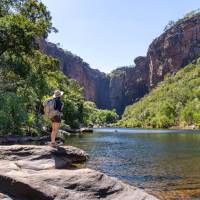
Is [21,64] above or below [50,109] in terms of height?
above

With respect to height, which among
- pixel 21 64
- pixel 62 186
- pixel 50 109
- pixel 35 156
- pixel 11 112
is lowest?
pixel 62 186

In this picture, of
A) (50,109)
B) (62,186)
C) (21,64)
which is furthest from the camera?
(21,64)

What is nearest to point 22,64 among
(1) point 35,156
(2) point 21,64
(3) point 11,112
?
(2) point 21,64

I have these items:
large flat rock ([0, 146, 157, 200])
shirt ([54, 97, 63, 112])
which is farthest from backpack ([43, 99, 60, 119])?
large flat rock ([0, 146, 157, 200])

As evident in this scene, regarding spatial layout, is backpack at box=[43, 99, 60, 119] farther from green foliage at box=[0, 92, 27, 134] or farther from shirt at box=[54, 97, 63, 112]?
green foliage at box=[0, 92, 27, 134]

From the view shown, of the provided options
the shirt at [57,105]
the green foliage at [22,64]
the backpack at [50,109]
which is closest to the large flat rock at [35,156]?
the backpack at [50,109]

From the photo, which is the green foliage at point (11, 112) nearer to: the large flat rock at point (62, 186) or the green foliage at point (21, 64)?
the green foliage at point (21, 64)

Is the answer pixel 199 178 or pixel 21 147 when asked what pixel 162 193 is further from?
pixel 21 147

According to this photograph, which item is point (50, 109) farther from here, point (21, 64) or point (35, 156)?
point (21, 64)

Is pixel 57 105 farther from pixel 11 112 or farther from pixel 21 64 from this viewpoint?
pixel 21 64

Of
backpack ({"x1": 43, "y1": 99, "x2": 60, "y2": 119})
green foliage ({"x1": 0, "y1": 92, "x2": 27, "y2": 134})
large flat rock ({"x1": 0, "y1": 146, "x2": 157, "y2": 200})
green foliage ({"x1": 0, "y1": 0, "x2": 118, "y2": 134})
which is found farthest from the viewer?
green foliage ({"x1": 0, "y1": 0, "x2": 118, "y2": 134})

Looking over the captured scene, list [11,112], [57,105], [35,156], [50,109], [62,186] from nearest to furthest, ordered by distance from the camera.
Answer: [62,186] → [35,156] → [50,109] → [57,105] → [11,112]

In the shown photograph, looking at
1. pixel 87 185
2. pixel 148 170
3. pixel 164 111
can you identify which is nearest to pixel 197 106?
pixel 164 111

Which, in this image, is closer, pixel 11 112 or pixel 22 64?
pixel 11 112
